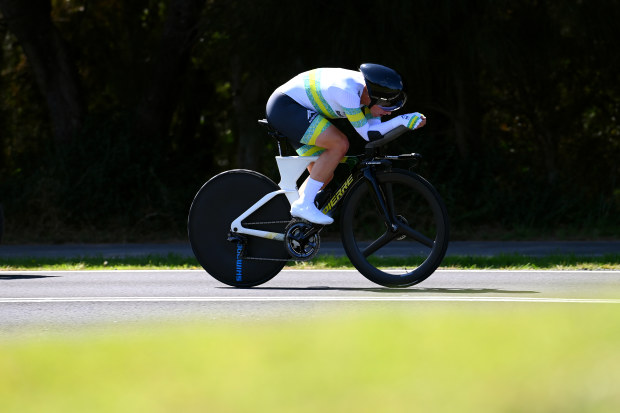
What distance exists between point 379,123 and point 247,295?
5.19 ft

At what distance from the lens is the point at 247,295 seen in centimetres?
773

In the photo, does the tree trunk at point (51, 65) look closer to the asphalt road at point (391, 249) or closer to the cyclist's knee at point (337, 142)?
the asphalt road at point (391, 249)

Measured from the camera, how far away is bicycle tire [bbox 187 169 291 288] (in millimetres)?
7887

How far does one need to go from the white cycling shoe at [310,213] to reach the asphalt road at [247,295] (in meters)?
0.56

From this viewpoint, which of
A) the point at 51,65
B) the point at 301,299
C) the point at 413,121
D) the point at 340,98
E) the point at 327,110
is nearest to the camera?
the point at 413,121

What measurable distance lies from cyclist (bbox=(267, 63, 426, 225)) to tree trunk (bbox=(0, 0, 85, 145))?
9513mm

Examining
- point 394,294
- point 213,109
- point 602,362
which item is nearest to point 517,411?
point 602,362

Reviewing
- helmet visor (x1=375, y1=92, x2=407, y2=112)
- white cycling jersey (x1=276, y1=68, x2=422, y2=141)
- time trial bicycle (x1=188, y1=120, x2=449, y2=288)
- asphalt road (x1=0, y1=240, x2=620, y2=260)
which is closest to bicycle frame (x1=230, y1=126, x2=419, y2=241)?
time trial bicycle (x1=188, y1=120, x2=449, y2=288)

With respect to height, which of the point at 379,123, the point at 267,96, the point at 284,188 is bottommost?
the point at 284,188

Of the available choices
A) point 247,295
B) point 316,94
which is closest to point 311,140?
point 316,94

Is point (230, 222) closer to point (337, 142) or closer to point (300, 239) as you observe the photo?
point (300, 239)

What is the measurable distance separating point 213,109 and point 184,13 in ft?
9.00

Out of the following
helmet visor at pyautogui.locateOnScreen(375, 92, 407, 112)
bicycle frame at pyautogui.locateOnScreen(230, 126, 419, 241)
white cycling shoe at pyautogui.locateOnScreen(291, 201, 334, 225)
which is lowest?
white cycling shoe at pyautogui.locateOnScreen(291, 201, 334, 225)

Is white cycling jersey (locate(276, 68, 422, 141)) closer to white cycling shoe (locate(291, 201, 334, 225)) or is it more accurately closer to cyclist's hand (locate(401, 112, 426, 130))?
cyclist's hand (locate(401, 112, 426, 130))
